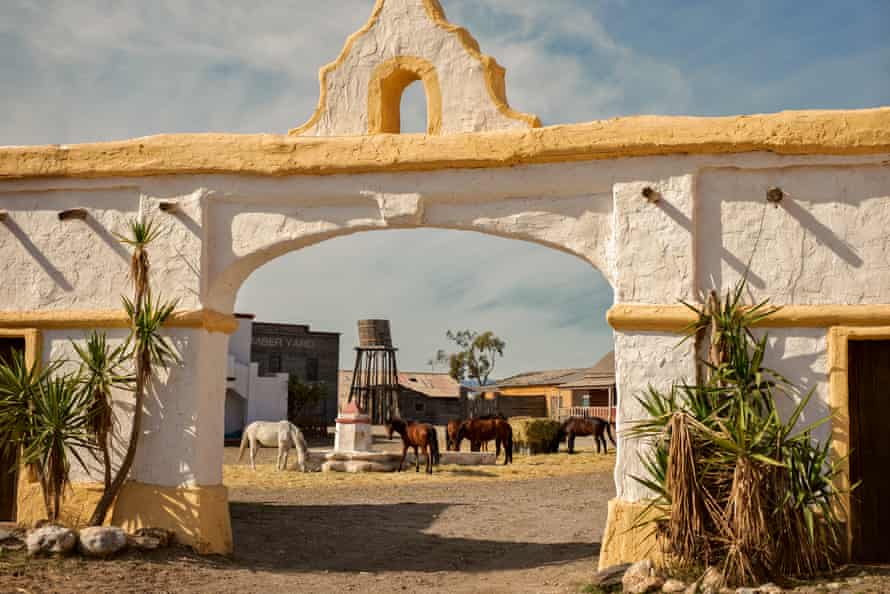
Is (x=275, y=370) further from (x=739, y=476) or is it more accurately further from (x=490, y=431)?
(x=739, y=476)

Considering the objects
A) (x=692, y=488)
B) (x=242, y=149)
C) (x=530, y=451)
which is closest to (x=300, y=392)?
(x=530, y=451)

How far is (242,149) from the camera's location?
926cm

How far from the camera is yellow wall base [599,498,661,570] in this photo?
25.9ft

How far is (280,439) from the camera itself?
20.8 meters

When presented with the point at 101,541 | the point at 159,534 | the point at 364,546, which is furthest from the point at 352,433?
the point at 101,541

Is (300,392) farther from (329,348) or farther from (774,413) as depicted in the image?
(774,413)

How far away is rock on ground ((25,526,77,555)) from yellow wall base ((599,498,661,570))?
483 centimetres

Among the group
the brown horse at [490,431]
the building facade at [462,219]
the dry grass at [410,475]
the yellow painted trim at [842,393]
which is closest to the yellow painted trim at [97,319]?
the building facade at [462,219]

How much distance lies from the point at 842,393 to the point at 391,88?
519 centimetres

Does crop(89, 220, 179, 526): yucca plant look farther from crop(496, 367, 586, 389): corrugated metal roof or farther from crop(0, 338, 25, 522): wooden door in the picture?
crop(496, 367, 586, 389): corrugated metal roof

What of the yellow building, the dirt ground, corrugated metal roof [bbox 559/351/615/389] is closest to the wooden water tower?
the yellow building

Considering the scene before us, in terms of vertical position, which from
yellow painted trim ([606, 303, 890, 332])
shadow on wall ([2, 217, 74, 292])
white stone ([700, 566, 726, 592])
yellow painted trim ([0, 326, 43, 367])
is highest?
shadow on wall ([2, 217, 74, 292])

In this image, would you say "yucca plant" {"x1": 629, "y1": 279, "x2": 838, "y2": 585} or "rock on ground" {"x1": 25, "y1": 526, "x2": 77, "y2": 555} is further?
"rock on ground" {"x1": 25, "y1": 526, "x2": 77, "y2": 555}

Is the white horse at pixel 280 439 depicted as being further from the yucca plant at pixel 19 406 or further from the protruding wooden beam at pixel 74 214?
the yucca plant at pixel 19 406
